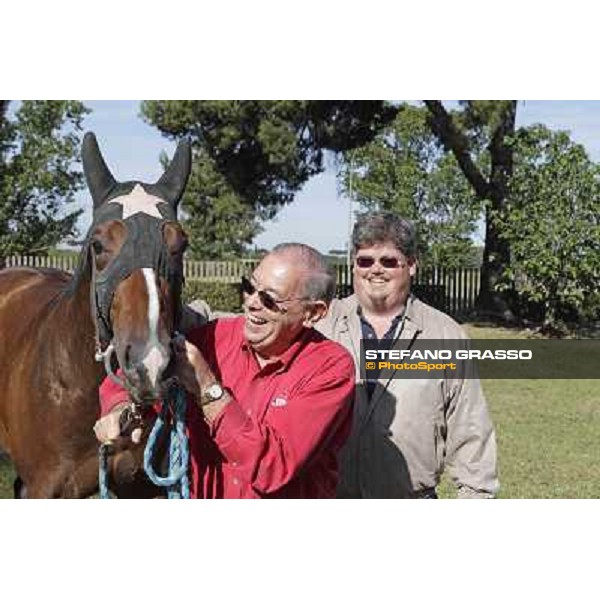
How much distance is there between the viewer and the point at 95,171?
2.92m

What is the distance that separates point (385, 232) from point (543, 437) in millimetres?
4750

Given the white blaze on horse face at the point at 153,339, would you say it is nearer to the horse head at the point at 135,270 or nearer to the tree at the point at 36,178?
the horse head at the point at 135,270

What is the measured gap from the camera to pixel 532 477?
6.03 m

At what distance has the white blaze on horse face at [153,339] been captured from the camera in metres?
2.29

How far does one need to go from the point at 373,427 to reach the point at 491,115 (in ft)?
17.8

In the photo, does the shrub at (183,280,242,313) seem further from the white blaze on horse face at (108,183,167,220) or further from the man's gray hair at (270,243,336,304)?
the man's gray hair at (270,243,336,304)

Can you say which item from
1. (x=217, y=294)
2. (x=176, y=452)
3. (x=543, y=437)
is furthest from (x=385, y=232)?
(x=543, y=437)

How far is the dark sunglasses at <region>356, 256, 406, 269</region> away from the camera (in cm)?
314

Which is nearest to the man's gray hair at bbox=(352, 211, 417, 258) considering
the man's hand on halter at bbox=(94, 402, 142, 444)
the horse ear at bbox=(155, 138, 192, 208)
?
the horse ear at bbox=(155, 138, 192, 208)

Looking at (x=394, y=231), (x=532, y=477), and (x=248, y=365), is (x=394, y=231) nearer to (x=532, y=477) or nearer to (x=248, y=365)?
(x=248, y=365)

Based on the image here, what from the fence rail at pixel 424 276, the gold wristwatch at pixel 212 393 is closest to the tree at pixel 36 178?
the fence rail at pixel 424 276

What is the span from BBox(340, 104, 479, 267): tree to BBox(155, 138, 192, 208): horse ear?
96.1 inches

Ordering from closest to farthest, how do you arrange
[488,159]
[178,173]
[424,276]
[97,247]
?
[97,247], [178,173], [424,276], [488,159]

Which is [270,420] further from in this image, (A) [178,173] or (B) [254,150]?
(B) [254,150]
